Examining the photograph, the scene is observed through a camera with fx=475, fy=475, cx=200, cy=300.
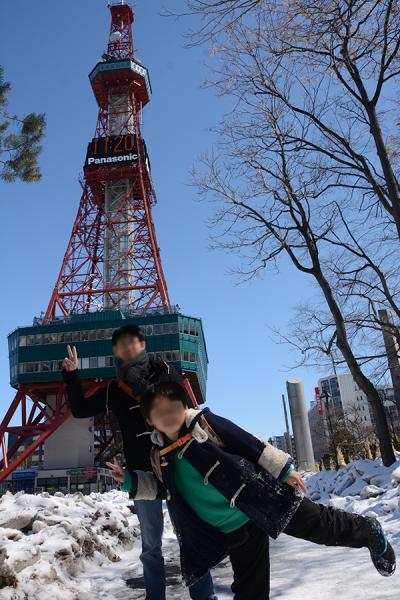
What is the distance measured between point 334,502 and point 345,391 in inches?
3506

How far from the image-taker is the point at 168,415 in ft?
7.41

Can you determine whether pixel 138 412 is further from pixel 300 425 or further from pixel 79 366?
pixel 79 366

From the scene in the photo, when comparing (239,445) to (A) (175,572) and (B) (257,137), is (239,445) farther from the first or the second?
(B) (257,137)

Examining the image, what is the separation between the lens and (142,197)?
180 feet

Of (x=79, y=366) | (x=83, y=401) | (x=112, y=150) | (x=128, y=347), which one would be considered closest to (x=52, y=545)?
(x=83, y=401)

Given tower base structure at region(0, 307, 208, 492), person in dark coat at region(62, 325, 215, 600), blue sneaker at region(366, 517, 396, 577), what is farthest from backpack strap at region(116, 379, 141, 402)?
tower base structure at region(0, 307, 208, 492)

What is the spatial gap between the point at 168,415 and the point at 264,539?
2.31 feet

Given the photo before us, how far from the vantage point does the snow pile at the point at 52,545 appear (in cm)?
325

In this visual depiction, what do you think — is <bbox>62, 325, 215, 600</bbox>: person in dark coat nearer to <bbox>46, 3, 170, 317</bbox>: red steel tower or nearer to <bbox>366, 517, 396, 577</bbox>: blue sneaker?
<bbox>366, 517, 396, 577</bbox>: blue sneaker

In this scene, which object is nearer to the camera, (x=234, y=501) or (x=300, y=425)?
(x=234, y=501)

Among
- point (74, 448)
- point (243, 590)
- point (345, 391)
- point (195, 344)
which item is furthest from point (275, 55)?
point (345, 391)

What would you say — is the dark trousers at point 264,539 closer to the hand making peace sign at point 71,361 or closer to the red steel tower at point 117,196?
the hand making peace sign at point 71,361

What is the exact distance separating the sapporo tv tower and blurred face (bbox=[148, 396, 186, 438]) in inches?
1445

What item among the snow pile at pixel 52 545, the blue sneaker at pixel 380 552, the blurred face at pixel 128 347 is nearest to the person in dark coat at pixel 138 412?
the blurred face at pixel 128 347
